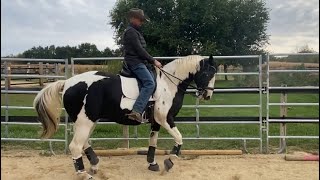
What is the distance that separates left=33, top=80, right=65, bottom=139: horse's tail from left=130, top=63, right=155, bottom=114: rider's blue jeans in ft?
3.60

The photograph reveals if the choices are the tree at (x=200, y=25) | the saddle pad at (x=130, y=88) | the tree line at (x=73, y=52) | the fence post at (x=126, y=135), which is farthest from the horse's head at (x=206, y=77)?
the tree at (x=200, y=25)

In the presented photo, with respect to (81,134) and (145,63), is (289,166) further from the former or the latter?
(81,134)

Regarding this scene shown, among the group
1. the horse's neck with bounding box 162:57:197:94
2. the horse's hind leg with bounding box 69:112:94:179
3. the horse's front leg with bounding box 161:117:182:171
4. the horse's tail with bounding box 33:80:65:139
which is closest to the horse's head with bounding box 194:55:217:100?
the horse's neck with bounding box 162:57:197:94

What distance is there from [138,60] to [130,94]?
1.61ft

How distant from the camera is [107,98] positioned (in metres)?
5.00

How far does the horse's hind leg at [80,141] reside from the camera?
485 centimetres

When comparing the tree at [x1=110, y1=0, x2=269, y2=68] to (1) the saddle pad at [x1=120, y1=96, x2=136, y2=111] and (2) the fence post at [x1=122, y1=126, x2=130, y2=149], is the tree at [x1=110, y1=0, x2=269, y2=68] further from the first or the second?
(1) the saddle pad at [x1=120, y1=96, x2=136, y2=111]

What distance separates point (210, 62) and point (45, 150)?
3479mm

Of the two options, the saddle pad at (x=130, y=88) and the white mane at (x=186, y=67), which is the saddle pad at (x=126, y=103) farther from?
the white mane at (x=186, y=67)

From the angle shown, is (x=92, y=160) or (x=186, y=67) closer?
(x=92, y=160)

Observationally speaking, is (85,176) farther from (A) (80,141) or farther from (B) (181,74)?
(B) (181,74)

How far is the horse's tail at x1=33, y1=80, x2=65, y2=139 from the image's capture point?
16.6ft

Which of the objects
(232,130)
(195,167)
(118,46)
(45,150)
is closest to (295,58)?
(232,130)

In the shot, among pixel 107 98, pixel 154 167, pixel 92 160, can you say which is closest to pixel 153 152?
pixel 154 167
